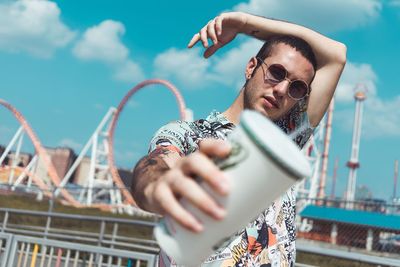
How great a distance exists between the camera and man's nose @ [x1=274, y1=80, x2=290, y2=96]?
A: 165 cm

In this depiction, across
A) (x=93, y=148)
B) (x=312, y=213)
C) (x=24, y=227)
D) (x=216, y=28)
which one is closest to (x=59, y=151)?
(x=93, y=148)

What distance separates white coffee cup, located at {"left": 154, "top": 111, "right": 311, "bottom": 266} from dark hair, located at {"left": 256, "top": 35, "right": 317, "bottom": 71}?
94 cm

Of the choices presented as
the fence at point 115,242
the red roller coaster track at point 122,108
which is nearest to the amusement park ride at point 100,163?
the red roller coaster track at point 122,108

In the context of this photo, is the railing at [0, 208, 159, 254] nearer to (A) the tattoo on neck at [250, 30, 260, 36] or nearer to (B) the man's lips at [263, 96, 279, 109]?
(A) the tattoo on neck at [250, 30, 260, 36]

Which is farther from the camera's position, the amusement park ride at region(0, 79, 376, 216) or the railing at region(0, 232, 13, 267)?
the amusement park ride at region(0, 79, 376, 216)

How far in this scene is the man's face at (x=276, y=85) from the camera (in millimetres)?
1665

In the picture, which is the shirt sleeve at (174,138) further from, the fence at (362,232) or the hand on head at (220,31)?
the fence at (362,232)

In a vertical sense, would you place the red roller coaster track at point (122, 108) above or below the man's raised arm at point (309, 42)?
above

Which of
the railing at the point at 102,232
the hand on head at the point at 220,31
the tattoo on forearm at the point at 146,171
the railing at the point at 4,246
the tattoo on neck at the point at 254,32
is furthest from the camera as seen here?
the railing at the point at 102,232

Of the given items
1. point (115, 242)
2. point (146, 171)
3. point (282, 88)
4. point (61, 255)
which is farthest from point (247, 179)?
point (115, 242)

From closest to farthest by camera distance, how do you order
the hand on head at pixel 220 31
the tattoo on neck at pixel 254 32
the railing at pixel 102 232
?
the hand on head at pixel 220 31
the tattoo on neck at pixel 254 32
the railing at pixel 102 232

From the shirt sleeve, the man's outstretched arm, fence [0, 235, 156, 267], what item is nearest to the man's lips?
the shirt sleeve

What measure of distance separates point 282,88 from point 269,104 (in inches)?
2.5

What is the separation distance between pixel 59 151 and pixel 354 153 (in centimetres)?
3738
